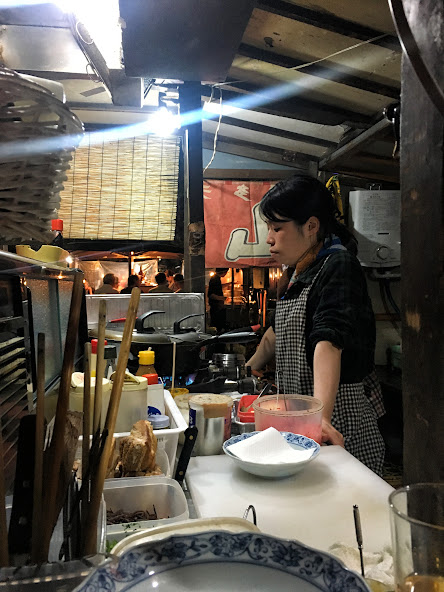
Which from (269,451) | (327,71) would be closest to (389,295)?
(327,71)

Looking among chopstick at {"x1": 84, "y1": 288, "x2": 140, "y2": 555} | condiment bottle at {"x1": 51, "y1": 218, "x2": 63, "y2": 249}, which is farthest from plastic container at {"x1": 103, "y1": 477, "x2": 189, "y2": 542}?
condiment bottle at {"x1": 51, "y1": 218, "x2": 63, "y2": 249}

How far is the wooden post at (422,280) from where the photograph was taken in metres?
1.03

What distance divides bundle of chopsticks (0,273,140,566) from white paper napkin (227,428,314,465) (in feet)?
2.99

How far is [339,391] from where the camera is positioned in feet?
8.84

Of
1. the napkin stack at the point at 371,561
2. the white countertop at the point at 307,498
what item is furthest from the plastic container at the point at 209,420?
the napkin stack at the point at 371,561

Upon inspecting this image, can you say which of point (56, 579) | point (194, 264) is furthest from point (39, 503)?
point (194, 264)

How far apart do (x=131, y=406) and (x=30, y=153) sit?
46.8 inches

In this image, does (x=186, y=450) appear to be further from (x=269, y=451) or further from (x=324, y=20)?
(x=324, y=20)

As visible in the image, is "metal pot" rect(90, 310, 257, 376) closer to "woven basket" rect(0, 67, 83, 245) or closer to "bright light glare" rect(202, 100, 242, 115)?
"woven basket" rect(0, 67, 83, 245)

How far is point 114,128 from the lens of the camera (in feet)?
19.2

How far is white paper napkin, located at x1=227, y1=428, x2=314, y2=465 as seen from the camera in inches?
64.1

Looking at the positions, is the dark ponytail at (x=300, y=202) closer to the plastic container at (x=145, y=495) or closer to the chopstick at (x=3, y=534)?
the plastic container at (x=145, y=495)

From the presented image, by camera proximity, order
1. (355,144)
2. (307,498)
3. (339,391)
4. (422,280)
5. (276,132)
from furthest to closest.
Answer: (276,132), (355,144), (339,391), (307,498), (422,280)

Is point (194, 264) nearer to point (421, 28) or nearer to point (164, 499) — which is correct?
point (164, 499)
